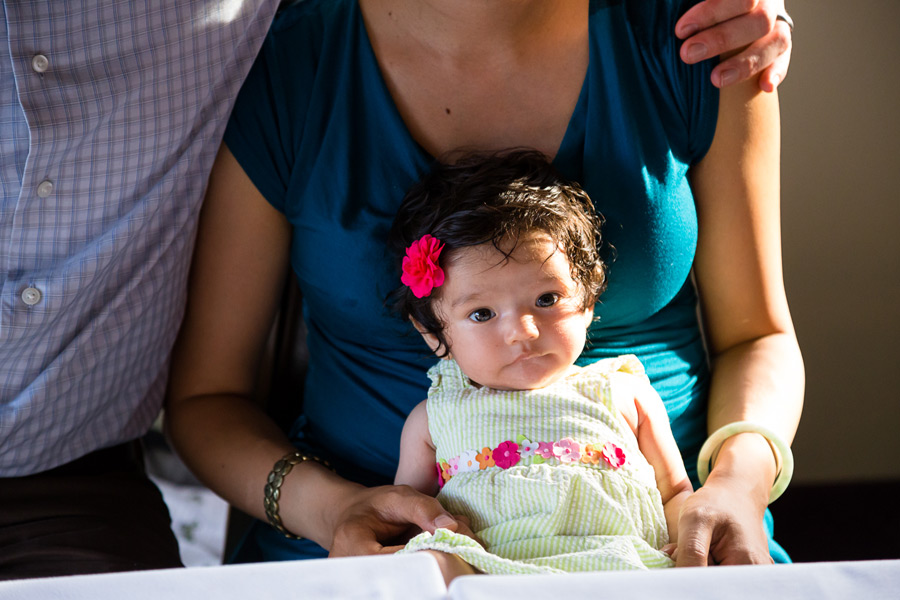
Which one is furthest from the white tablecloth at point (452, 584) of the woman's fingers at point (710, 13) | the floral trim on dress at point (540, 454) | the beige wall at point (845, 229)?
the beige wall at point (845, 229)

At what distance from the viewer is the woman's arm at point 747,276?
130 centimetres

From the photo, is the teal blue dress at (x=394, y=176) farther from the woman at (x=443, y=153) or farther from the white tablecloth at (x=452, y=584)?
the white tablecloth at (x=452, y=584)

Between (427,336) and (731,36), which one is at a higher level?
(731,36)

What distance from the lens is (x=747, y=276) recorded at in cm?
135

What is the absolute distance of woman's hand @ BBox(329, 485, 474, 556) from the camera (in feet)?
3.58

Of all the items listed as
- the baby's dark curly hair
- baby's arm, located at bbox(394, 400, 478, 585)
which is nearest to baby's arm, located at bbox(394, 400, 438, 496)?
baby's arm, located at bbox(394, 400, 478, 585)

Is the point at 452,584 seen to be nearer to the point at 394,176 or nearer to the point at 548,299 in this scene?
the point at 548,299

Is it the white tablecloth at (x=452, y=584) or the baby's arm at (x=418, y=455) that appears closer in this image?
the white tablecloth at (x=452, y=584)

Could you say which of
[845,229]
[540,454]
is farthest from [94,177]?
[845,229]

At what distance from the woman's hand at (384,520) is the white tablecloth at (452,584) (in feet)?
0.90

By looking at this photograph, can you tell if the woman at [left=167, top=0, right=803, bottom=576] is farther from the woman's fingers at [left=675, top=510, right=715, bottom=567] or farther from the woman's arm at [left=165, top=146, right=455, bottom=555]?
the woman's fingers at [left=675, top=510, right=715, bottom=567]

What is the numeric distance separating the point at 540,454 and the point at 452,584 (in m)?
0.38

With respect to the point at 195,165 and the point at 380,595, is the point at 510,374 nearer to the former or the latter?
the point at 380,595

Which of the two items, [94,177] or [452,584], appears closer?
[452,584]
